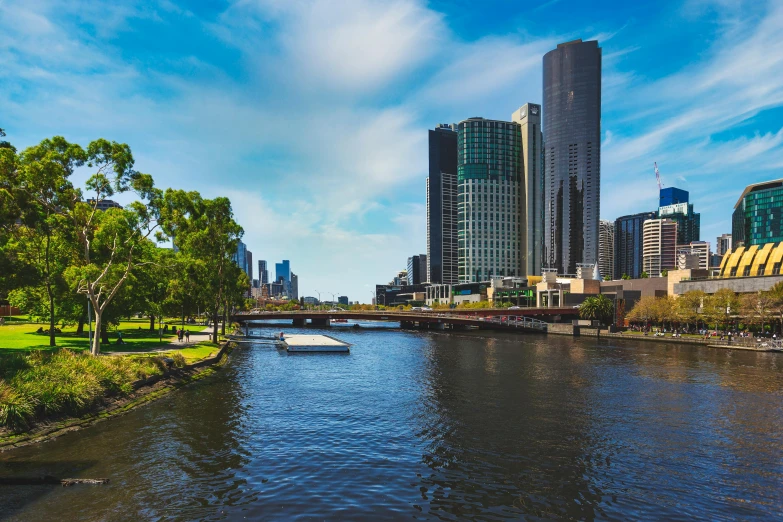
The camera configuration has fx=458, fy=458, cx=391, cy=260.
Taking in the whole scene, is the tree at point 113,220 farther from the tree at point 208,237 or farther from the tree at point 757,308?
the tree at point 757,308

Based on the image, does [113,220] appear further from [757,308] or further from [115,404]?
[757,308]

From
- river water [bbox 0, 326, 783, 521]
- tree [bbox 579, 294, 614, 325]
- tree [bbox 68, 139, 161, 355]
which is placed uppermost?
Answer: tree [bbox 68, 139, 161, 355]

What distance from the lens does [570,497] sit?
899 inches

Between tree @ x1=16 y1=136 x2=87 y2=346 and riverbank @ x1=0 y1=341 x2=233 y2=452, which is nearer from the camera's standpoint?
riverbank @ x1=0 y1=341 x2=233 y2=452

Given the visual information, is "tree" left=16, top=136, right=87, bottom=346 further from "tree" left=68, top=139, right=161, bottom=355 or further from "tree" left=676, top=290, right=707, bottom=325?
"tree" left=676, top=290, right=707, bottom=325

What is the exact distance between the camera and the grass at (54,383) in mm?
29562

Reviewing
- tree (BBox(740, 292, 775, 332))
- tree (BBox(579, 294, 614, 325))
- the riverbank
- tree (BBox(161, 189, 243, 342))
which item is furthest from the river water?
tree (BBox(579, 294, 614, 325))

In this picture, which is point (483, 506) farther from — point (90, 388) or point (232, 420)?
point (90, 388)

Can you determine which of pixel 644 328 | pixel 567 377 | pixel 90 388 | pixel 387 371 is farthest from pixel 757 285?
pixel 90 388

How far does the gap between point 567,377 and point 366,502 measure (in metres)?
46.8

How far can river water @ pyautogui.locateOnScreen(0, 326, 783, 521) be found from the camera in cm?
2133

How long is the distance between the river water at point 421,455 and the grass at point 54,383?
281cm

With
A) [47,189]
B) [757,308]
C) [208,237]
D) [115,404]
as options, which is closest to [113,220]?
[47,189]

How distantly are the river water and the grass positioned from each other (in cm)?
281
